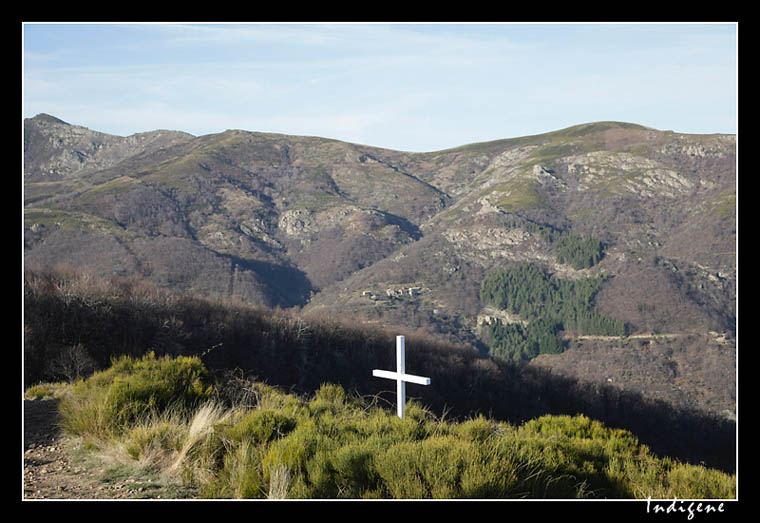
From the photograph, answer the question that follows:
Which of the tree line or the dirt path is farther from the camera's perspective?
the tree line

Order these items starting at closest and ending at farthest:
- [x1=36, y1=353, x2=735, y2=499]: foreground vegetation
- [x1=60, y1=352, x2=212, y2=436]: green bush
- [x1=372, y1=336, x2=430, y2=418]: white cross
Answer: [x1=36, y1=353, x2=735, y2=499]: foreground vegetation → [x1=60, y1=352, x2=212, y2=436]: green bush → [x1=372, y1=336, x2=430, y2=418]: white cross

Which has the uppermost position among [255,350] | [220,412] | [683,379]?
[220,412]

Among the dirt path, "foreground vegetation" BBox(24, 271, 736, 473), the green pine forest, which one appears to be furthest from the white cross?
the dirt path

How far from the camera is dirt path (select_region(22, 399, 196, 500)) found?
19.4ft

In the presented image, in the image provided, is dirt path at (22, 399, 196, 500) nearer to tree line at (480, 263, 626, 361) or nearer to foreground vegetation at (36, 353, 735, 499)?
foreground vegetation at (36, 353, 735, 499)

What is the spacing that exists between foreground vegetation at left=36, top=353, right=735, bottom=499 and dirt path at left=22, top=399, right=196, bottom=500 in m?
0.20

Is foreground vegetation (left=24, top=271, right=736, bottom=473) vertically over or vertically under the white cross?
under

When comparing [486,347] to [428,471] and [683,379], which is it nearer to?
[683,379]

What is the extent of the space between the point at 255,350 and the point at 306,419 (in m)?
42.4

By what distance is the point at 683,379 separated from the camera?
4589 inches

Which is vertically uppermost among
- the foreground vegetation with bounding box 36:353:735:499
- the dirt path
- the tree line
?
the foreground vegetation with bounding box 36:353:735:499

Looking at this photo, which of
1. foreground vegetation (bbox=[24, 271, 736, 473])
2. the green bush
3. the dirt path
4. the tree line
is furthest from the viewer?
the tree line

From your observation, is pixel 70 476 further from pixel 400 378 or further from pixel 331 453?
pixel 400 378
